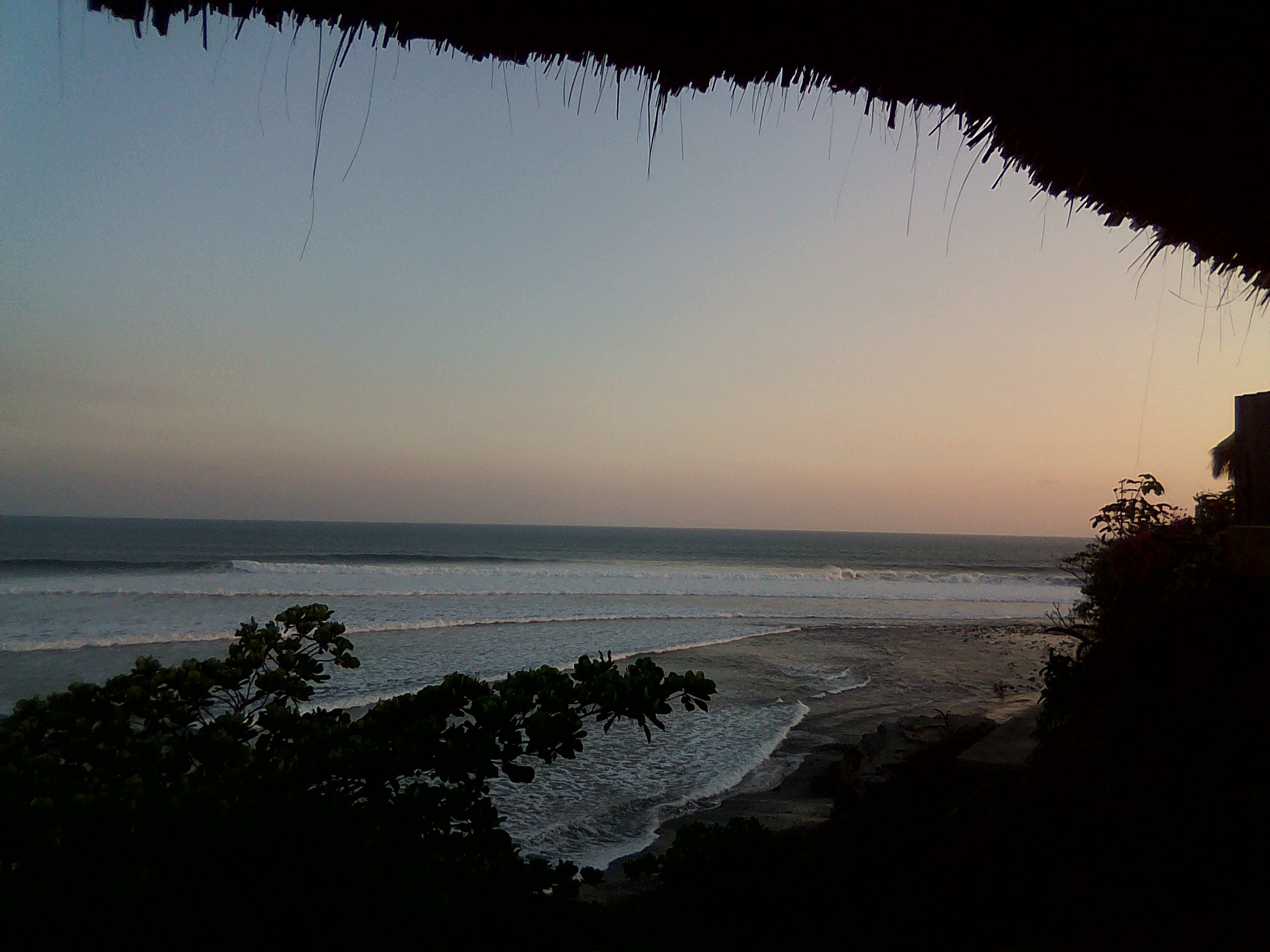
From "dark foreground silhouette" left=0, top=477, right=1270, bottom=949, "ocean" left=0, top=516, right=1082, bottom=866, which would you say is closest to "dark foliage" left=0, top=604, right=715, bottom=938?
"dark foreground silhouette" left=0, top=477, right=1270, bottom=949

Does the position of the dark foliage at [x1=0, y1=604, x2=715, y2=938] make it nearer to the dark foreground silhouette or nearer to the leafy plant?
the dark foreground silhouette

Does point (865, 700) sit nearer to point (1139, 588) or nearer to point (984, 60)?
point (1139, 588)

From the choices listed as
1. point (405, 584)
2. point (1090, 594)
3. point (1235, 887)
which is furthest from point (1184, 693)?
point (405, 584)

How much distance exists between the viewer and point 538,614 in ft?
74.8

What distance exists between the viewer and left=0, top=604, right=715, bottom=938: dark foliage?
64.2 inches

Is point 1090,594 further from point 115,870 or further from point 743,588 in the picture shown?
point 743,588

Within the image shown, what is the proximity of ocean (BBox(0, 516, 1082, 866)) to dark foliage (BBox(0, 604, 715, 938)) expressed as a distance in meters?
4.13

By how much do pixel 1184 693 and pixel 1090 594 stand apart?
2003 mm

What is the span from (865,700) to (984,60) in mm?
12316

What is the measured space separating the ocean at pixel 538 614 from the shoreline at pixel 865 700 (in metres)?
0.31

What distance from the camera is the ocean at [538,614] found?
8.02 m

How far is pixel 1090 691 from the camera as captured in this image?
4.55 metres

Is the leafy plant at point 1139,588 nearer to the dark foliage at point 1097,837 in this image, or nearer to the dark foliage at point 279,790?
the dark foliage at point 1097,837

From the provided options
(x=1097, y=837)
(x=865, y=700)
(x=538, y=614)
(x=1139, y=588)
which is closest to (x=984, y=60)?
(x=1097, y=837)
